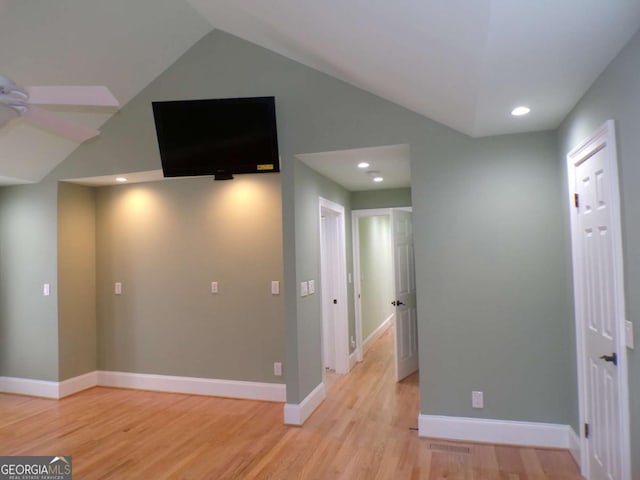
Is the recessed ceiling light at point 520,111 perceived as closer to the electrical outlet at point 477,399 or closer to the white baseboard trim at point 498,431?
the electrical outlet at point 477,399

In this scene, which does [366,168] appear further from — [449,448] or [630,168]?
[449,448]

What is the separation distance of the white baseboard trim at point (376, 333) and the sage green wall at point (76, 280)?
11.6ft

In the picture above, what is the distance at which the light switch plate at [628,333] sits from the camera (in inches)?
71.6

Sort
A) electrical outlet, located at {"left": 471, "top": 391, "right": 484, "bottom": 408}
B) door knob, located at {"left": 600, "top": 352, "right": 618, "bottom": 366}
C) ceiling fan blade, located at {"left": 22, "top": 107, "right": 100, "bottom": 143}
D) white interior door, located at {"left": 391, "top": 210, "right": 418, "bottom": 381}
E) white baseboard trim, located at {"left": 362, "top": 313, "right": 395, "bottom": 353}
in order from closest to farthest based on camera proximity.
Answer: door knob, located at {"left": 600, "top": 352, "right": 618, "bottom": 366}, ceiling fan blade, located at {"left": 22, "top": 107, "right": 100, "bottom": 143}, electrical outlet, located at {"left": 471, "top": 391, "right": 484, "bottom": 408}, white interior door, located at {"left": 391, "top": 210, "right": 418, "bottom": 381}, white baseboard trim, located at {"left": 362, "top": 313, "right": 395, "bottom": 353}

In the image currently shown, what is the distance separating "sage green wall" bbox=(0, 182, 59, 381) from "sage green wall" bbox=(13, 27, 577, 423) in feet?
9.13

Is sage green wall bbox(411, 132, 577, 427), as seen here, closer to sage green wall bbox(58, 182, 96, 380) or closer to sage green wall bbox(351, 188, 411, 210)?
sage green wall bbox(351, 188, 411, 210)

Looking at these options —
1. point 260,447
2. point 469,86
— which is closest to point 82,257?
point 260,447

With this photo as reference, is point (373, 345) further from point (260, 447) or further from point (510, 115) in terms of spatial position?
point (510, 115)

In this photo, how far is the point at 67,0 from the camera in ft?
9.34

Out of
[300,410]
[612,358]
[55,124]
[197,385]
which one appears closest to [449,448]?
[300,410]

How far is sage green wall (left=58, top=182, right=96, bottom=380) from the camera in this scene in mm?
4418

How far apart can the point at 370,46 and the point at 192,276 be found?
3.08m

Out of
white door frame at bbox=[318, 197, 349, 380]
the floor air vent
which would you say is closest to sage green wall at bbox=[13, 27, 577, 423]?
the floor air vent

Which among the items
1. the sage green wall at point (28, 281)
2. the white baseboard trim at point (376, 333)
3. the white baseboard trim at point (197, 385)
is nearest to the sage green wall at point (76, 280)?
the sage green wall at point (28, 281)
